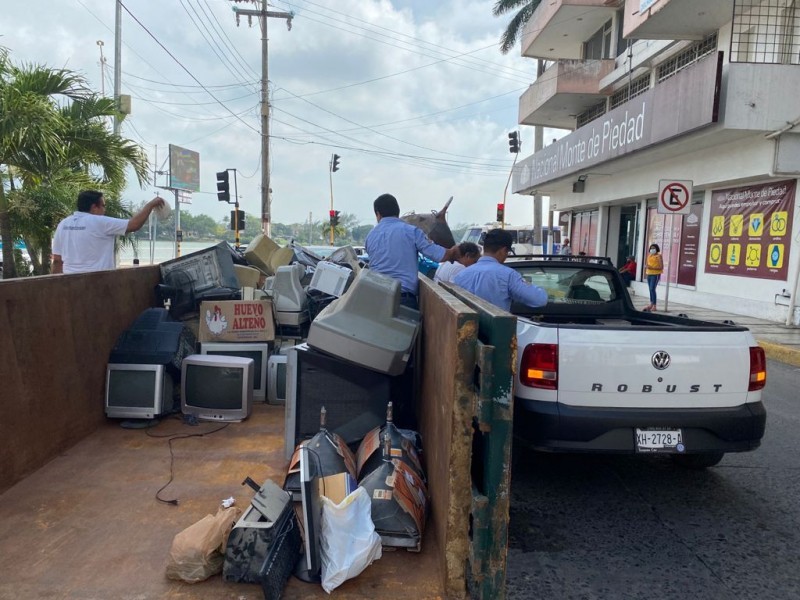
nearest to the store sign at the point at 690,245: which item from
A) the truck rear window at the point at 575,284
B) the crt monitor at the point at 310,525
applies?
the truck rear window at the point at 575,284

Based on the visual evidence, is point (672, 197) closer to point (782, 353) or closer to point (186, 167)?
point (782, 353)

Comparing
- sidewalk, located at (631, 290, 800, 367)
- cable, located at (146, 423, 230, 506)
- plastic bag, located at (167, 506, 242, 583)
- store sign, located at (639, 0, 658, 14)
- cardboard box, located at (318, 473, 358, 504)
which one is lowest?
sidewalk, located at (631, 290, 800, 367)

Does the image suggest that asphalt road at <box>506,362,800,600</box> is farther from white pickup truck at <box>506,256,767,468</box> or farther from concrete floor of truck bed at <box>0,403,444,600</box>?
concrete floor of truck bed at <box>0,403,444,600</box>

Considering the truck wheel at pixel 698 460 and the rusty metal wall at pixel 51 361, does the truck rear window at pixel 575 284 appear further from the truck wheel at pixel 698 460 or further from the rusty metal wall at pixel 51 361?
the rusty metal wall at pixel 51 361

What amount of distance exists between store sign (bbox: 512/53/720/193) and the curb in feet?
14.7

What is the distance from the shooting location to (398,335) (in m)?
3.30

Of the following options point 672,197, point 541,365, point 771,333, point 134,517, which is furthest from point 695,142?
point 134,517

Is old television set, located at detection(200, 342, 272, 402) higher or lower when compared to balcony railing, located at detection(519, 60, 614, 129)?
lower

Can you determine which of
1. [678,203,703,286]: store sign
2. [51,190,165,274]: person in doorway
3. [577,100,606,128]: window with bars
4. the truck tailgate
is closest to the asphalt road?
the truck tailgate

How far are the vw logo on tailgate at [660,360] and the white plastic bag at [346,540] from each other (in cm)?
198

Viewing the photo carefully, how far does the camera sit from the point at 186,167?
93.4 feet

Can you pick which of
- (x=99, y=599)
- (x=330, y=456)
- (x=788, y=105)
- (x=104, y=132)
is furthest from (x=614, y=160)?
(x=99, y=599)

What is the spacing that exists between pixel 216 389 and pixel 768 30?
13.5 meters

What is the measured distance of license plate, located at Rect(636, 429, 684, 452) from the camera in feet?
11.2
